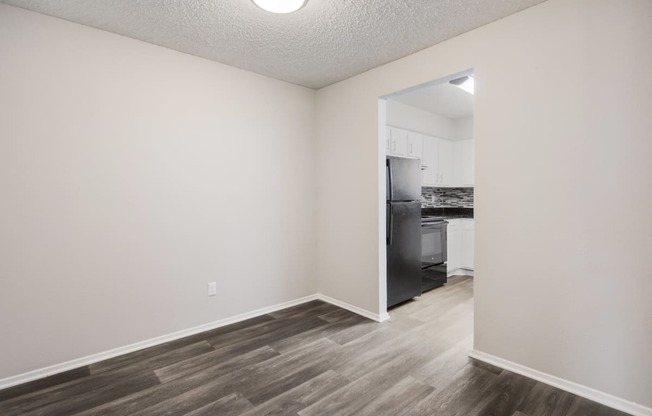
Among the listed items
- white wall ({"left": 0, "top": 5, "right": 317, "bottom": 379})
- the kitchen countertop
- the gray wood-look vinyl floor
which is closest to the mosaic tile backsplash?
the kitchen countertop

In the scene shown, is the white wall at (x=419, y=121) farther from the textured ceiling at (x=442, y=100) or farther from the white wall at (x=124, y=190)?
the white wall at (x=124, y=190)

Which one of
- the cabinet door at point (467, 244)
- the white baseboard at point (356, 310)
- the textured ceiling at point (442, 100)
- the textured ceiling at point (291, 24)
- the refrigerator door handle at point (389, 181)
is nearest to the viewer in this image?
the textured ceiling at point (291, 24)

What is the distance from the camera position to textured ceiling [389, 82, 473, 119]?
4.09 m

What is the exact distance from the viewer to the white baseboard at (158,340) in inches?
88.9

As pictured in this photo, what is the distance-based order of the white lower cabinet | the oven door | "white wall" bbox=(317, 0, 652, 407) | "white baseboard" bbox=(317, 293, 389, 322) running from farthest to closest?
the white lower cabinet < the oven door < "white baseboard" bbox=(317, 293, 389, 322) < "white wall" bbox=(317, 0, 652, 407)

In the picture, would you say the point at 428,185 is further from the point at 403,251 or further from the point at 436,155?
the point at 403,251

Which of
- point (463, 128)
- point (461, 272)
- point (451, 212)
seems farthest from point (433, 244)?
point (463, 128)

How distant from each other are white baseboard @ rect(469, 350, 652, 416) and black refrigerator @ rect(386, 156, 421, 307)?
1.27m

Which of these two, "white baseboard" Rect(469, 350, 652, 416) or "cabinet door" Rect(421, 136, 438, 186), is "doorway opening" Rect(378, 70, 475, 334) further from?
"white baseboard" Rect(469, 350, 652, 416)

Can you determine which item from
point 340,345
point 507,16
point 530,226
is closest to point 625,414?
point 530,226

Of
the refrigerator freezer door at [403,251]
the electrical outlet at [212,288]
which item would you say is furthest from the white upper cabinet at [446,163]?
the electrical outlet at [212,288]

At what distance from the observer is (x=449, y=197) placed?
5.80 m

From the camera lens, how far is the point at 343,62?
10.3 ft

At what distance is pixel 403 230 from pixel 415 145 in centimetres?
166
